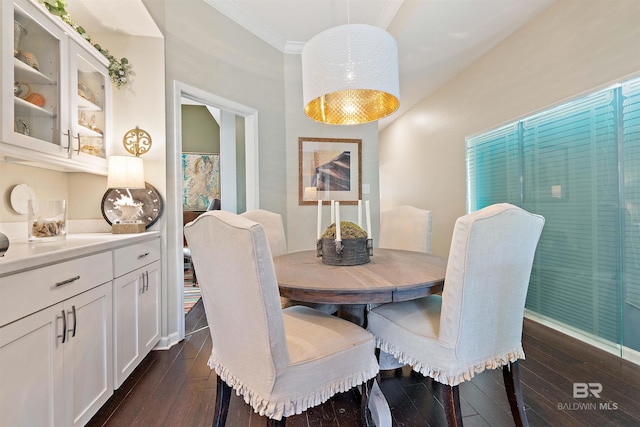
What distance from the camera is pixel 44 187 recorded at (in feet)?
6.30

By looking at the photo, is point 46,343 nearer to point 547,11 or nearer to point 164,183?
point 164,183

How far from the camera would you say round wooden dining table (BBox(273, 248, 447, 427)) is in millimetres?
1174

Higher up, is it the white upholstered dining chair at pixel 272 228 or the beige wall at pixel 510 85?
the beige wall at pixel 510 85

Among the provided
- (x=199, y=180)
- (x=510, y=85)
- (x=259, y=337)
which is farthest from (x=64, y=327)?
(x=199, y=180)

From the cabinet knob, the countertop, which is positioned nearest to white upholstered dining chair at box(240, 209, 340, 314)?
the countertop

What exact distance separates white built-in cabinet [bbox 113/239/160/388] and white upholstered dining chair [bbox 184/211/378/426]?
86cm

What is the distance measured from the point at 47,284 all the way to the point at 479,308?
1.74m

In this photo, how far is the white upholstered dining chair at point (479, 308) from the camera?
1.11m

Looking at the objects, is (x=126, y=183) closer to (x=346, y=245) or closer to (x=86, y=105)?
(x=86, y=105)

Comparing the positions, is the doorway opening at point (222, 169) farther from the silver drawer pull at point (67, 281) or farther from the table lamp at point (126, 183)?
the silver drawer pull at point (67, 281)

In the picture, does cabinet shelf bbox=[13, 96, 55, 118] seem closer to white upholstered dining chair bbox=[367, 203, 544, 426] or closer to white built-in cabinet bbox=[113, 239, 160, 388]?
white built-in cabinet bbox=[113, 239, 160, 388]

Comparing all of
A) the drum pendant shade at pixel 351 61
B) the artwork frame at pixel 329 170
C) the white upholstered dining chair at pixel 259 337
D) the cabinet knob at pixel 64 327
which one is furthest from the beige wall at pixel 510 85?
the cabinet knob at pixel 64 327

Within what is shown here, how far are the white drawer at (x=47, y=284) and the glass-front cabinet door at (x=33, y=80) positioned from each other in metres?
0.67

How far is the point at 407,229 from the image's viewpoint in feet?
7.95
